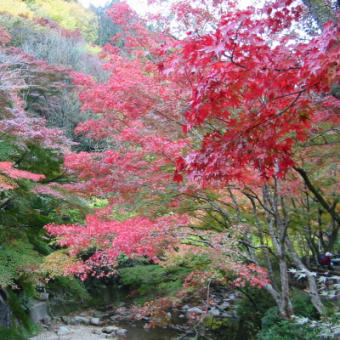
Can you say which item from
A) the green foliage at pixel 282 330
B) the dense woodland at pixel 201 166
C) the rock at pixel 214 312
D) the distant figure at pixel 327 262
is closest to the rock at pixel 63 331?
the dense woodland at pixel 201 166

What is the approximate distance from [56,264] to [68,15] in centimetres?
2614

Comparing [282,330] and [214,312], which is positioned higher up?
[282,330]

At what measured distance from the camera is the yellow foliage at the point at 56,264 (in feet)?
16.9

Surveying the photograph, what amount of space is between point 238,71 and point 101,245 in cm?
348

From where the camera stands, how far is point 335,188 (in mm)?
5617

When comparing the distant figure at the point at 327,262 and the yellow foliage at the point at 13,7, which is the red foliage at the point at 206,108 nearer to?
the distant figure at the point at 327,262

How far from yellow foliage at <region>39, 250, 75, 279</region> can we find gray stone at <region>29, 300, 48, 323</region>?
4.60 m

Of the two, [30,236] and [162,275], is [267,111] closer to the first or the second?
[30,236]

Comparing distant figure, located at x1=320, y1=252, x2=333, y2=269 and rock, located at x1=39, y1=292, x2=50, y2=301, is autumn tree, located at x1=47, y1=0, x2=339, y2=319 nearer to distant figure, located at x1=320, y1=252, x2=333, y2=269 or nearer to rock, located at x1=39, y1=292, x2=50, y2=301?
distant figure, located at x1=320, y1=252, x2=333, y2=269

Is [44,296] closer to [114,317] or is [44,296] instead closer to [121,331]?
[114,317]

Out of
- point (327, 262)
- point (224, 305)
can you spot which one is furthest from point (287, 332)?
point (224, 305)

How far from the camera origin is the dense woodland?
2.57m

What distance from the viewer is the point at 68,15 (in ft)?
86.7

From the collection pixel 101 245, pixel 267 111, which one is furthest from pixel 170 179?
pixel 267 111
